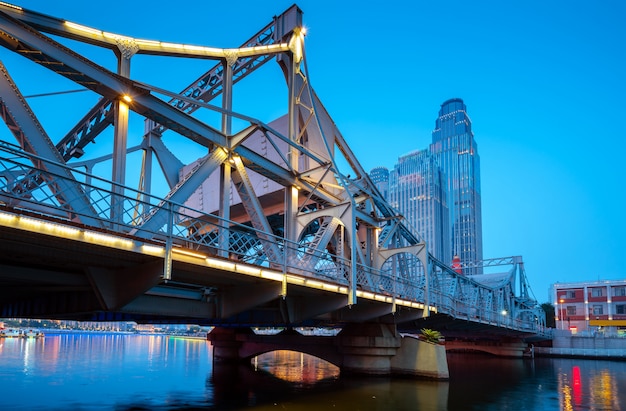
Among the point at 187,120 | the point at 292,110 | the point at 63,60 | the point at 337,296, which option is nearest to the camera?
the point at 63,60

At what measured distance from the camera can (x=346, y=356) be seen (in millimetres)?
34375

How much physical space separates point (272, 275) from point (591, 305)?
116157 millimetres

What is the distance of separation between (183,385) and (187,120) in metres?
17.5

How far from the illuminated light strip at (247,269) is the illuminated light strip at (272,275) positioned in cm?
26

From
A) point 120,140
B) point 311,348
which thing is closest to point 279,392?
point 311,348

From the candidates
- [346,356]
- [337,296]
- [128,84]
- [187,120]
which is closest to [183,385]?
[346,356]

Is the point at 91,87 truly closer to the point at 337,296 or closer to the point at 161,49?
the point at 161,49

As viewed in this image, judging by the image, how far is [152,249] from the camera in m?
13.5

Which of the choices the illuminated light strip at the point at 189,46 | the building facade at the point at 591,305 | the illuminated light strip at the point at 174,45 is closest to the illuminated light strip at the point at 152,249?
the illuminated light strip at the point at 189,46

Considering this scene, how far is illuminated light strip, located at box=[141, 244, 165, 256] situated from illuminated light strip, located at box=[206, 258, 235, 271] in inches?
65.5

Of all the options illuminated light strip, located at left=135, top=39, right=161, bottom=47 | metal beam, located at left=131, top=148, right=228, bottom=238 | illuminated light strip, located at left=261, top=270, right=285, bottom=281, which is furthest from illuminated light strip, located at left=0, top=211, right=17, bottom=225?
illuminated light strip, located at left=135, top=39, right=161, bottom=47

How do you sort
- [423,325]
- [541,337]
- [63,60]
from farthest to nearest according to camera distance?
1. [541,337]
2. [423,325]
3. [63,60]

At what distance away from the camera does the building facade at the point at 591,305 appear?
109350mm

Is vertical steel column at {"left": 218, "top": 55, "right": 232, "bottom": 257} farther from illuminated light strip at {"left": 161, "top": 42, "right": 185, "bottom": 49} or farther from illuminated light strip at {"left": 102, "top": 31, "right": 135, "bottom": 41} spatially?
illuminated light strip at {"left": 102, "top": 31, "right": 135, "bottom": 41}
